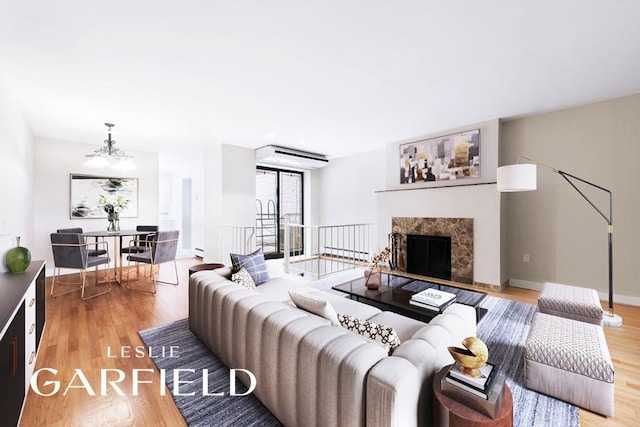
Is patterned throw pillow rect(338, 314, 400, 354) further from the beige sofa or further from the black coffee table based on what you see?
the black coffee table

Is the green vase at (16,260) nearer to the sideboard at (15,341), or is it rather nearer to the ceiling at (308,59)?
the sideboard at (15,341)

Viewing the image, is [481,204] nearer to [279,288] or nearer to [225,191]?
[279,288]

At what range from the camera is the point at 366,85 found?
2.87 meters

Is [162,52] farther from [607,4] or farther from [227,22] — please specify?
[607,4]

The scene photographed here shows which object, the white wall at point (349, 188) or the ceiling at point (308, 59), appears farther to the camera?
the white wall at point (349, 188)

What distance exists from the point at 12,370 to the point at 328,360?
5.18 ft

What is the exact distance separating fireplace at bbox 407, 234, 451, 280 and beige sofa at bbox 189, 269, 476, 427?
287 centimetres

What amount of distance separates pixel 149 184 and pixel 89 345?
4160 millimetres

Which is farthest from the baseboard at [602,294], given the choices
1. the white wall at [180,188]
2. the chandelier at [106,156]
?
the white wall at [180,188]

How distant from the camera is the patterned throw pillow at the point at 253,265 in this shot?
101 inches

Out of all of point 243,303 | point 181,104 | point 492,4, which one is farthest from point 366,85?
point 243,303

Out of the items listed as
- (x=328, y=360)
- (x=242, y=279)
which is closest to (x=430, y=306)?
(x=328, y=360)

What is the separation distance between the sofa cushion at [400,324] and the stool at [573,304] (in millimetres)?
1494

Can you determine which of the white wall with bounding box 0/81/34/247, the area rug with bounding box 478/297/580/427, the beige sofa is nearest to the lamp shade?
the area rug with bounding box 478/297/580/427
